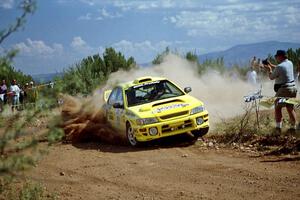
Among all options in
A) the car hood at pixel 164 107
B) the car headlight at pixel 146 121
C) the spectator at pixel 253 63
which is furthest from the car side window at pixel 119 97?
the spectator at pixel 253 63

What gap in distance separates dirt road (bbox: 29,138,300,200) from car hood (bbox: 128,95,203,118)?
843mm

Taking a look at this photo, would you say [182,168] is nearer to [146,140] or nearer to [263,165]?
[263,165]

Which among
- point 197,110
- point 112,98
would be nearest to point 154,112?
point 197,110

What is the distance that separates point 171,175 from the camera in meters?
8.40

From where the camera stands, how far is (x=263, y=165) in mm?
8711

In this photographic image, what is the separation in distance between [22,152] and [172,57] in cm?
2190

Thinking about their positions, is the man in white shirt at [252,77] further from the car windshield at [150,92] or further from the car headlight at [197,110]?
the car headlight at [197,110]

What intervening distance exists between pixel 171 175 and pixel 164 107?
342 cm

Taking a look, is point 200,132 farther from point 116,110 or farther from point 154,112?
point 116,110

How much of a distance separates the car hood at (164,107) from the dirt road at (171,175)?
33.2 inches

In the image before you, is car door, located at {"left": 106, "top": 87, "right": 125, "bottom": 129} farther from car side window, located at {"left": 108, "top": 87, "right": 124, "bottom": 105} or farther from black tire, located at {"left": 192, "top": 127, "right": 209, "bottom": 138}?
black tire, located at {"left": 192, "top": 127, "right": 209, "bottom": 138}

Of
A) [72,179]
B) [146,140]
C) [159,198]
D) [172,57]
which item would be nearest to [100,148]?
[146,140]

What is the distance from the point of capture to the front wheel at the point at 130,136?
38.3 feet

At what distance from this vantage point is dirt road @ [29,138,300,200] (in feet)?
23.7
